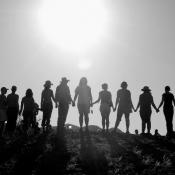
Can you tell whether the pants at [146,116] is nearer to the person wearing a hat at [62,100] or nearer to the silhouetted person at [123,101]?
the silhouetted person at [123,101]

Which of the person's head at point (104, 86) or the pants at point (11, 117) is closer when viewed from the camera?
the pants at point (11, 117)

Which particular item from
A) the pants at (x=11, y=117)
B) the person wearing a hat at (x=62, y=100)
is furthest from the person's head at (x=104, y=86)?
the pants at (x=11, y=117)

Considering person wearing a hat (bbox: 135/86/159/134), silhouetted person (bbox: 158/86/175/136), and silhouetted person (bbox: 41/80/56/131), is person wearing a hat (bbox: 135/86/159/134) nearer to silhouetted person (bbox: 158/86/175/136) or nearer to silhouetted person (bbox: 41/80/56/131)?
silhouetted person (bbox: 158/86/175/136)

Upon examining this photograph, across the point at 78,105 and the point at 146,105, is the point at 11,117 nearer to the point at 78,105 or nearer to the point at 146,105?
the point at 78,105

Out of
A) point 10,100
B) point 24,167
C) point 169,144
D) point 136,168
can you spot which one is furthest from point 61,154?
point 10,100

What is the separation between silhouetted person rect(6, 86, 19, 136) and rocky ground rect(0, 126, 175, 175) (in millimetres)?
2628

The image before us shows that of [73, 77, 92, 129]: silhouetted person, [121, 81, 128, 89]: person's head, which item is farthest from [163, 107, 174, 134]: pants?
[73, 77, 92, 129]: silhouetted person

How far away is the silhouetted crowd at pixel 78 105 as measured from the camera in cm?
1659

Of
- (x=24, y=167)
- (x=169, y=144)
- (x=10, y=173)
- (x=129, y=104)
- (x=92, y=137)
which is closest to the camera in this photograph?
(x=10, y=173)

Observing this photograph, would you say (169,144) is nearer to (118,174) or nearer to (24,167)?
(118,174)

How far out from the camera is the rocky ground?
32.2 feet

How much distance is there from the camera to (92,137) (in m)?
16.1

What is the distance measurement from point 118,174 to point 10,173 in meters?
2.81

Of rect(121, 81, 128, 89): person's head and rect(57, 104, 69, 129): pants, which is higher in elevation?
rect(121, 81, 128, 89): person's head
